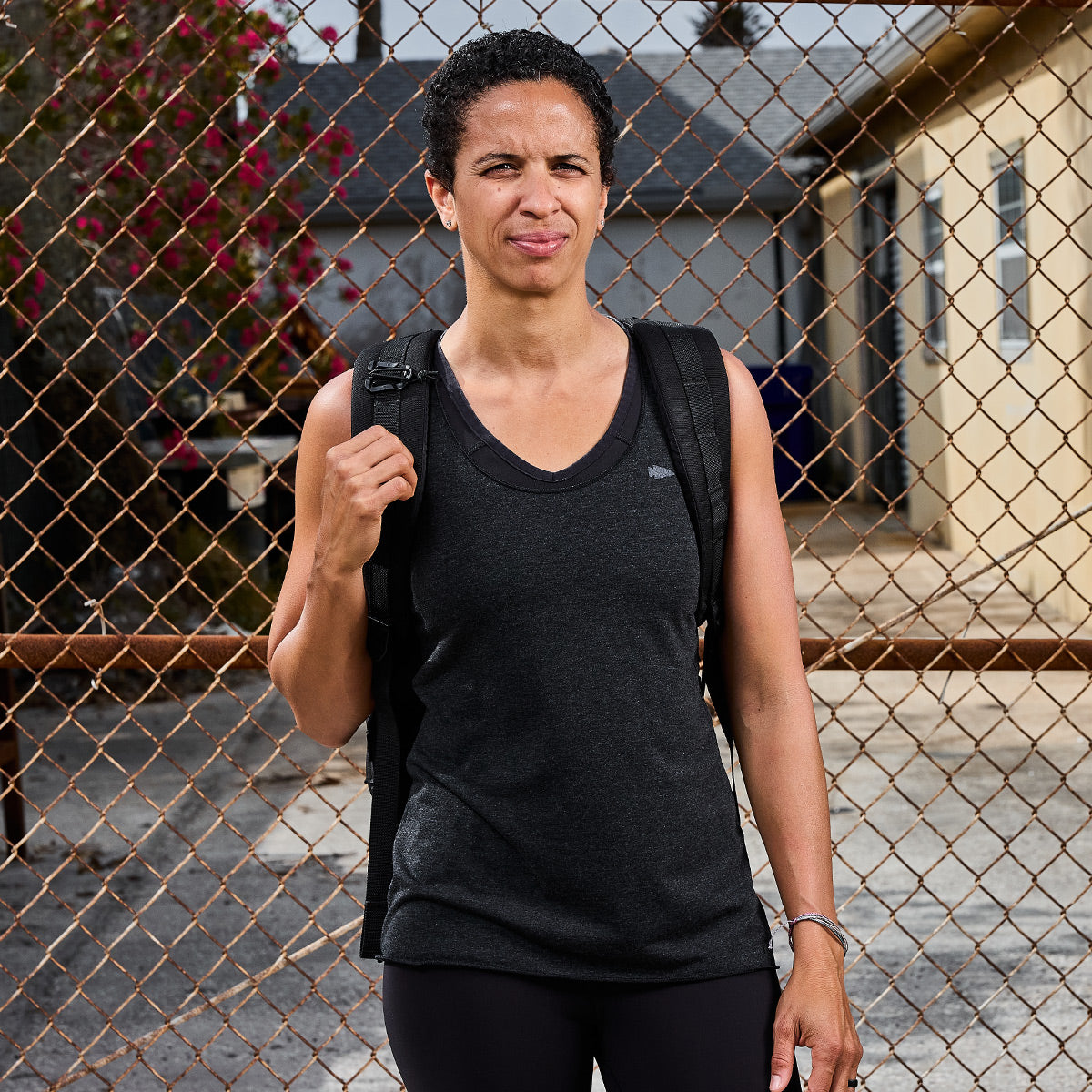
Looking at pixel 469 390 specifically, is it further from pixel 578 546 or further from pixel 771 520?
pixel 771 520

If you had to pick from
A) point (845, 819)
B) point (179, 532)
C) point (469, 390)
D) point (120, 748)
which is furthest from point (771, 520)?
point (179, 532)

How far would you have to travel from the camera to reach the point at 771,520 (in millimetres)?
1769

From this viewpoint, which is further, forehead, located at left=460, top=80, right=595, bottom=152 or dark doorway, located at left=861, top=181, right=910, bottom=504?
dark doorway, located at left=861, top=181, right=910, bottom=504

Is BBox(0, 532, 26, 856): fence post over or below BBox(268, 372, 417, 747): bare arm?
below

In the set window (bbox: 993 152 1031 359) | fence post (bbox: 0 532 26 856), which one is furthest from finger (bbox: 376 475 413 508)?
window (bbox: 993 152 1031 359)

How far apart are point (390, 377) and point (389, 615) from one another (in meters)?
0.30

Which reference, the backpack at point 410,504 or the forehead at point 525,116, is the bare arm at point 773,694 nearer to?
the backpack at point 410,504

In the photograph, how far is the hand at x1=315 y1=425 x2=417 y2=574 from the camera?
1583mm

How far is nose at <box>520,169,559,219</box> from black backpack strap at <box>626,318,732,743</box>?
0.21 meters

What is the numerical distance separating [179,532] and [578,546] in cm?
790

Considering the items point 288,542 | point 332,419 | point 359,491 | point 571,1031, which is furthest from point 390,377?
point 288,542

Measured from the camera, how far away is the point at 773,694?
1.74 metres

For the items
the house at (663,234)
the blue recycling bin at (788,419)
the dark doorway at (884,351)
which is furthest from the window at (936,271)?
the blue recycling bin at (788,419)

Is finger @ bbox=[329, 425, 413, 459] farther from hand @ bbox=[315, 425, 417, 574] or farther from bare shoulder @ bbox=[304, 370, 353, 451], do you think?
bare shoulder @ bbox=[304, 370, 353, 451]
